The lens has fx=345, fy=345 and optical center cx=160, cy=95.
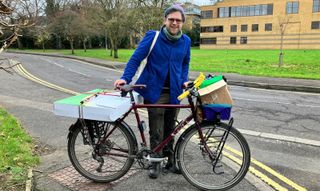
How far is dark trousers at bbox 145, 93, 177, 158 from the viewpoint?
4172 millimetres

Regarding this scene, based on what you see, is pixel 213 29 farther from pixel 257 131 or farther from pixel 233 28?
pixel 257 131

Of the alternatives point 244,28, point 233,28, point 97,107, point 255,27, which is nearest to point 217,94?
point 97,107

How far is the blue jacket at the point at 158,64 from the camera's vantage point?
4.00 m

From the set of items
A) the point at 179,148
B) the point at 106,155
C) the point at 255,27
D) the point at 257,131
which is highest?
the point at 255,27

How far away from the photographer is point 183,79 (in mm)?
4320

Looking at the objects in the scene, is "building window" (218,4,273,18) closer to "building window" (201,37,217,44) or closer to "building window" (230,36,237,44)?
"building window" (230,36,237,44)

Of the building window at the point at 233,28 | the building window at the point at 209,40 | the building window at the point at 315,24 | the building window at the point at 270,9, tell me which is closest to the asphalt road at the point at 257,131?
the building window at the point at 315,24

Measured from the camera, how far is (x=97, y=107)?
3.83 meters

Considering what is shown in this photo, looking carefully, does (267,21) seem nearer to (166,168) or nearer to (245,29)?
(245,29)

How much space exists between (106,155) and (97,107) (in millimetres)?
715

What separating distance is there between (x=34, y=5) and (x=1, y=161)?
215 centimetres

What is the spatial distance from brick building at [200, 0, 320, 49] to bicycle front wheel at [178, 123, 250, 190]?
60.9 meters

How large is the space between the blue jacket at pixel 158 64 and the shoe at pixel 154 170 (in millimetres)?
767

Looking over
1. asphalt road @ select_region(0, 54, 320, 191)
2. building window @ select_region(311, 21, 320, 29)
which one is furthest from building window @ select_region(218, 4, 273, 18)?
asphalt road @ select_region(0, 54, 320, 191)
